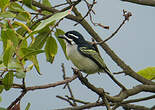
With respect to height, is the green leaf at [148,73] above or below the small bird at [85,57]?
below

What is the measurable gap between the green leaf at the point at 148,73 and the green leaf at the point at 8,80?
1.64 meters

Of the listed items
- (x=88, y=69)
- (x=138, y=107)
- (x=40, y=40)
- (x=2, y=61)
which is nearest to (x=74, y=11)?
(x=88, y=69)

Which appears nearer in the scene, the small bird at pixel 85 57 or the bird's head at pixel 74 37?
the small bird at pixel 85 57

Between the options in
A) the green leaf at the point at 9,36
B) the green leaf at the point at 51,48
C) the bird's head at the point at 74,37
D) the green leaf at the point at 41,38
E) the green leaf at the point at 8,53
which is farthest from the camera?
the bird's head at the point at 74,37

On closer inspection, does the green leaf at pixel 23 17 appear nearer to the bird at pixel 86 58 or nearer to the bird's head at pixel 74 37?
the bird at pixel 86 58

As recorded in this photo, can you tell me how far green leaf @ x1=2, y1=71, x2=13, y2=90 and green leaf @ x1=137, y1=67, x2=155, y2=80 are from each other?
5.37ft

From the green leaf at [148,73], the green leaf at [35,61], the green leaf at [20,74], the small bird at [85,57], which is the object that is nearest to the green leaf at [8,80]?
the green leaf at [20,74]

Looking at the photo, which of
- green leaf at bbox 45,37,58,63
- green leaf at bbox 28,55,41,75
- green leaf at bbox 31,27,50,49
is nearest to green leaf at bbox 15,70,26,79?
green leaf at bbox 28,55,41,75

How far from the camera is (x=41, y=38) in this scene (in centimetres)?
249

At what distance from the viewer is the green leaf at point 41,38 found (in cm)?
246

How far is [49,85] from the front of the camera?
6.25 feet

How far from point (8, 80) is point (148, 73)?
5.64 ft

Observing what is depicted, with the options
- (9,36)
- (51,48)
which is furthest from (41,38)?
(9,36)

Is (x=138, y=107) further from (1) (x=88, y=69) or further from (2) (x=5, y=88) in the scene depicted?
(2) (x=5, y=88)
